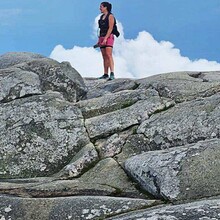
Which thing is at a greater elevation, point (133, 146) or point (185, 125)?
point (185, 125)

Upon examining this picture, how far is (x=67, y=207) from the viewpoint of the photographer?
10.1 meters

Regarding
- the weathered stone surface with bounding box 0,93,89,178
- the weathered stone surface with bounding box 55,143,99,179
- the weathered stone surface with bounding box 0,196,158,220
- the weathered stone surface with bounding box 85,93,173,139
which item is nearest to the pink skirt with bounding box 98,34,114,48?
the weathered stone surface with bounding box 0,93,89,178

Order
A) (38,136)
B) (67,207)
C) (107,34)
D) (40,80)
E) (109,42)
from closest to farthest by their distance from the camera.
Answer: (67,207) < (38,136) < (40,80) < (107,34) < (109,42)

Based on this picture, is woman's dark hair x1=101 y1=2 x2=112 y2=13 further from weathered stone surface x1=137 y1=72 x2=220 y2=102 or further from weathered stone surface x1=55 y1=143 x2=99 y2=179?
weathered stone surface x1=55 y1=143 x2=99 y2=179

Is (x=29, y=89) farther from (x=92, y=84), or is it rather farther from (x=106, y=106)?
(x=92, y=84)

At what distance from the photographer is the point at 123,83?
906 inches

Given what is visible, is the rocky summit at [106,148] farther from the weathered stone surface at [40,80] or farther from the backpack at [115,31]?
the backpack at [115,31]

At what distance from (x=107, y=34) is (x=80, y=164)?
12.1 metres

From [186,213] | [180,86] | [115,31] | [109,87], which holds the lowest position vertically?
[186,213]

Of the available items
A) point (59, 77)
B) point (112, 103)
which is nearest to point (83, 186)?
point (112, 103)

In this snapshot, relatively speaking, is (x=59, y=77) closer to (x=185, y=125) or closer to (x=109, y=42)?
(x=109, y=42)

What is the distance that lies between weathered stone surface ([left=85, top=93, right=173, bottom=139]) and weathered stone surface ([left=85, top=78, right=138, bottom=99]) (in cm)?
503

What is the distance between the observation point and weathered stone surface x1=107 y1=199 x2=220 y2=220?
8289 millimetres

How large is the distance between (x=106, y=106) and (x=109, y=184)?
19.2 ft
